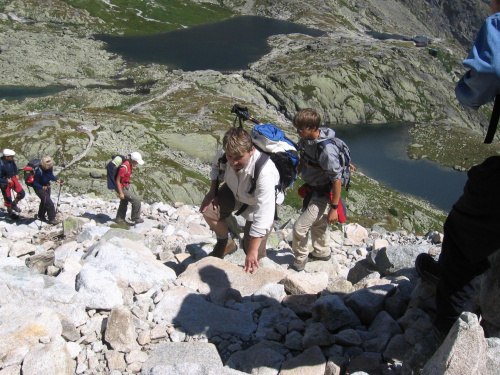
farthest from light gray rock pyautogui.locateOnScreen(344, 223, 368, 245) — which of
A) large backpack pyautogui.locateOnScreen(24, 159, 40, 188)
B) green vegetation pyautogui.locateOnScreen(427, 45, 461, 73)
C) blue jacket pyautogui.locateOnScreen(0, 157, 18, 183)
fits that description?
green vegetation pyautogui.locateOnScreen(427, 45, 461, 73)

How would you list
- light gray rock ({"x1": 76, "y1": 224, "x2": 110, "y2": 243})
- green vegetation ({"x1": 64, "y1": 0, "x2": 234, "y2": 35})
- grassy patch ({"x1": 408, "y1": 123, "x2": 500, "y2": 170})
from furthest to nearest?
green vegetation ({"x1": 64, "y1": 0, "x2": 234, "y2": 35}) → grassy patch ({"x1": 408, "y1": 123, "x2": 500, "y2": 170}) → light gray rock ({"x1": 76, "y1": 224, "x2": 110, "y2": 243})

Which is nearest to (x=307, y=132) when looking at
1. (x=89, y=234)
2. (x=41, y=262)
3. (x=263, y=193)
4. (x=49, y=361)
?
(x=263, y=193)

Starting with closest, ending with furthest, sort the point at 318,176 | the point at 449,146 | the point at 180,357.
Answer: the point at 180,357 → the point at 318,176 → the point at 449,146

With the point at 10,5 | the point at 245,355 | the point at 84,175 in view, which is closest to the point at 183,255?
the point at 245,355

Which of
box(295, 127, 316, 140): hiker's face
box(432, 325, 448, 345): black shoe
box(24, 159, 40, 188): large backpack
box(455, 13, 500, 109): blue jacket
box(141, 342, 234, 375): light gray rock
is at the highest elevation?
box(455, 13, 500, 109): blue jacket

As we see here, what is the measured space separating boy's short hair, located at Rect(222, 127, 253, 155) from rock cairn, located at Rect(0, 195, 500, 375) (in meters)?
2.87

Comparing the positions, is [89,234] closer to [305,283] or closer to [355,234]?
[305,283]

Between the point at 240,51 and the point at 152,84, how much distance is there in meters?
53.6

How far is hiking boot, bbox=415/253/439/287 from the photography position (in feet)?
18.6

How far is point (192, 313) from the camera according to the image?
6953 millimetres

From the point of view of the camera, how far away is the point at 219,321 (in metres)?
6.79

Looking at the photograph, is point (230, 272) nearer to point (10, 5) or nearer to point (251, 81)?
point (251, 81)

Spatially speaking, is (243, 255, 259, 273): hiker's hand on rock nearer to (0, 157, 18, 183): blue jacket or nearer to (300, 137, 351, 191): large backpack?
(300, 137, 351, 191): large backpack

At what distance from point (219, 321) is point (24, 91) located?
95136 mm
